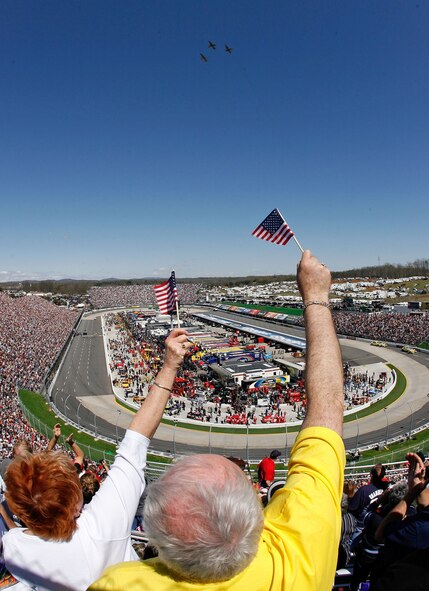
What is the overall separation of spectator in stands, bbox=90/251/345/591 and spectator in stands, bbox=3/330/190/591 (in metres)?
0.58

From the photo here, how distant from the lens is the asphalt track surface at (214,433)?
2131 centimetres

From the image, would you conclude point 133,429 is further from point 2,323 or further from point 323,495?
point 2,323

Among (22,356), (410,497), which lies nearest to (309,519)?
(410,497)

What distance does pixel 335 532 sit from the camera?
1.17 meters

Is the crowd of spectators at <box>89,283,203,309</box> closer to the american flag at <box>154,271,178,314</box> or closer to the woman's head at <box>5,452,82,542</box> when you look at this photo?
the american flag at <box>154,271,178,314</box>

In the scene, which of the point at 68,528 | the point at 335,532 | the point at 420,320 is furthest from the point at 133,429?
the point at 420,320

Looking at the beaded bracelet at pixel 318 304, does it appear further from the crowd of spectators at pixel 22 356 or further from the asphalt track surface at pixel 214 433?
the asphalt track surface at pixel 214 433

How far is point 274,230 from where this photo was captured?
7648 mm

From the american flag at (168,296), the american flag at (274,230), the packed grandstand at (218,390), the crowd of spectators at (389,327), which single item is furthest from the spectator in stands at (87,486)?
the crowd of spectators at (389,327)

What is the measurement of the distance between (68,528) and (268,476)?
6096 mm

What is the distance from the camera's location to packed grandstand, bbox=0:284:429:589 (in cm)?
283

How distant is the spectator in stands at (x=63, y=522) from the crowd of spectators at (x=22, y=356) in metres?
15.1

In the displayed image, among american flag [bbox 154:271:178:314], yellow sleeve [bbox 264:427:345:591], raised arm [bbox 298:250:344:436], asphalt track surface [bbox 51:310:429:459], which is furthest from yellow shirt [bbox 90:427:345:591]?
asphalt track surface [bbox 51:310:429:459]

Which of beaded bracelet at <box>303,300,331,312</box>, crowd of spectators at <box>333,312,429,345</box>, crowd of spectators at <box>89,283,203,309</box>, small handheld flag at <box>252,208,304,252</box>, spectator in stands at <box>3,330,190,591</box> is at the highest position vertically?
small handheld flag at <box>252,208,304,252</box>
